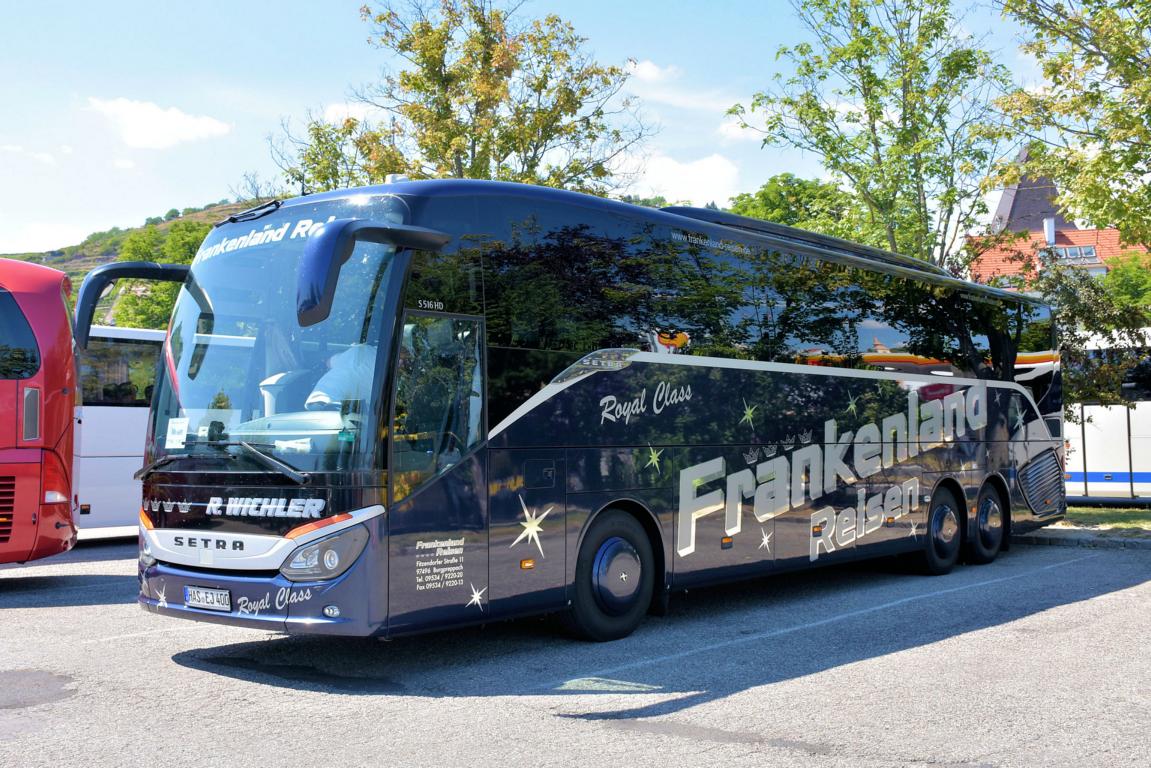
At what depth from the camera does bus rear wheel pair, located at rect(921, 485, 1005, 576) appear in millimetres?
13398

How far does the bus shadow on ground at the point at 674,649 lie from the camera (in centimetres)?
726

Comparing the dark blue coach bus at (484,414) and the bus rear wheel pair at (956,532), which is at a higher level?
the dark blue coach bus at (484,414)

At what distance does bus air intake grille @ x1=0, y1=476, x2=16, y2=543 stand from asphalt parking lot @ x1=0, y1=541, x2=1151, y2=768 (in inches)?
32.4

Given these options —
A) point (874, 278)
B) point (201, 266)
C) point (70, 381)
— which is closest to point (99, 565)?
point (70, 381)

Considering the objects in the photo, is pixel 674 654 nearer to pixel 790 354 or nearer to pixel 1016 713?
pixel 1016 713

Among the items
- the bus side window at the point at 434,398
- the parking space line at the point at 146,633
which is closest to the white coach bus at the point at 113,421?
the parking space line at the point at 146,633

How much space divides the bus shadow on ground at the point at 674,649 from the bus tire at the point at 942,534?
1026 millimetres

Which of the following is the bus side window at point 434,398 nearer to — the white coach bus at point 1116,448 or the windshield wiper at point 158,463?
the windshield wiper at point 158,463

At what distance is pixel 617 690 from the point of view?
712cm

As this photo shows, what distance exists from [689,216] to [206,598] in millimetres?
5519

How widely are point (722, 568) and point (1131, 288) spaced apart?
58.7 meters

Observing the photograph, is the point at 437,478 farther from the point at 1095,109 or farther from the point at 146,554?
the point at 1095,109

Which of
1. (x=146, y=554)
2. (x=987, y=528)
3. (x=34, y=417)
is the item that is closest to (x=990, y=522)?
(x=987, y=528)

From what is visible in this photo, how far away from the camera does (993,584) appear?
12.4 m
